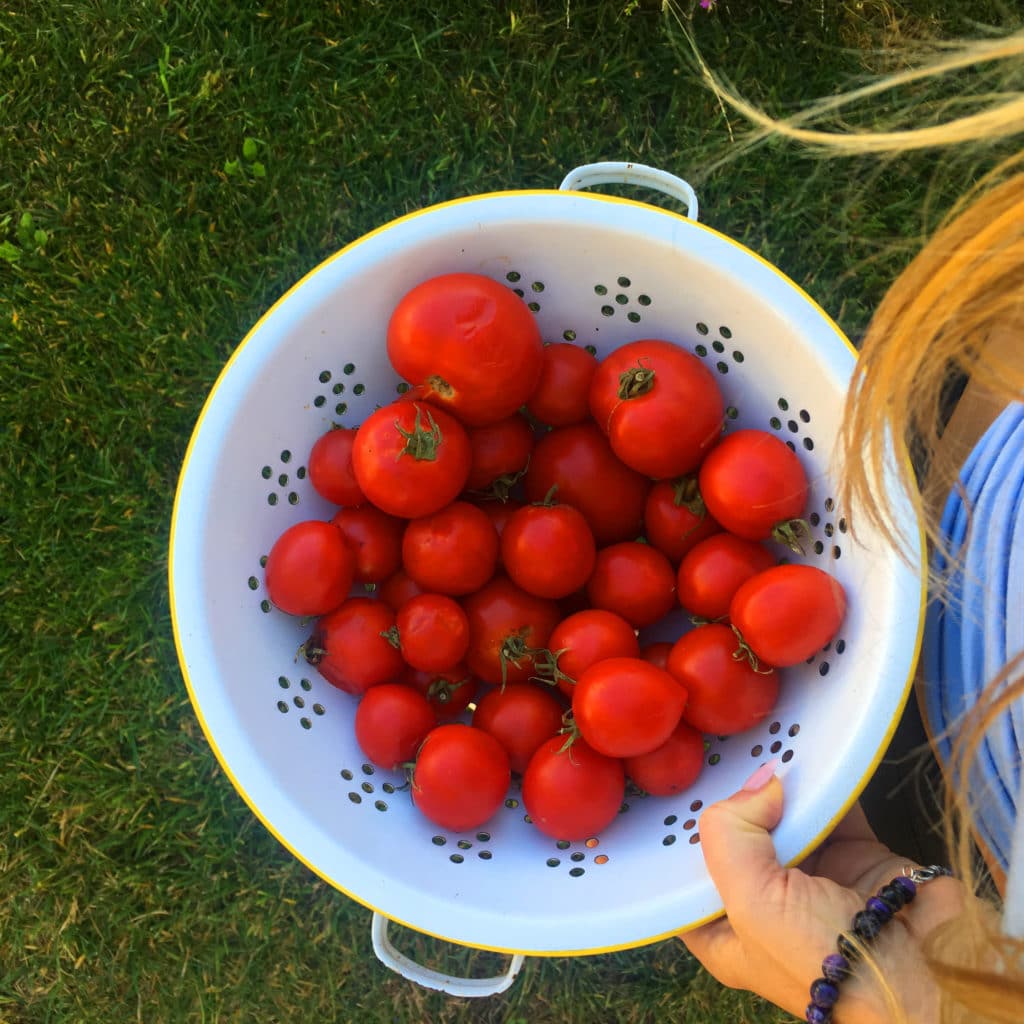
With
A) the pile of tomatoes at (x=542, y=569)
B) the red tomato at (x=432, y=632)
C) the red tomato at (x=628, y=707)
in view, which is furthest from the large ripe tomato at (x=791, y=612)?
the red tomato at (x=432, y=632)

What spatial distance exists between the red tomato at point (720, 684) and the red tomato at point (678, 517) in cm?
13

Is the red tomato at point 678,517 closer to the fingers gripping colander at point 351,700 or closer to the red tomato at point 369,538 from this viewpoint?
the fingers gripping colander at point 351,700

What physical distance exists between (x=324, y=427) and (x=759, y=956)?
74cm

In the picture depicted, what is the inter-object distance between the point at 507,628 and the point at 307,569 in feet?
0.80

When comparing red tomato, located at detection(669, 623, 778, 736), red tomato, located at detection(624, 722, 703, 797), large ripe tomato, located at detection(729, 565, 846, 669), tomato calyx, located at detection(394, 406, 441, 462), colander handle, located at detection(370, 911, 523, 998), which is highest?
tomato calyx, located at detection(394, 406, 441, 462)

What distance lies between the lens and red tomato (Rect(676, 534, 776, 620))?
1035 millimetres

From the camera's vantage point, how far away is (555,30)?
149cm

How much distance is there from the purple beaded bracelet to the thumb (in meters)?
0.07

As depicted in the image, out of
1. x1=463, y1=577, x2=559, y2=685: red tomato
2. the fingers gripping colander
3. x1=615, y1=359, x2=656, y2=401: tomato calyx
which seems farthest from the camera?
x1=463, y1=577, x2=559, y2=685: red tomato

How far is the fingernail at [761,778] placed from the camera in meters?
0.93

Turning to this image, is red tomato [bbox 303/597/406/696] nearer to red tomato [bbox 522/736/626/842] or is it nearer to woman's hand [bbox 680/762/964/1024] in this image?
red tomato [bbox 522/736/626/842]

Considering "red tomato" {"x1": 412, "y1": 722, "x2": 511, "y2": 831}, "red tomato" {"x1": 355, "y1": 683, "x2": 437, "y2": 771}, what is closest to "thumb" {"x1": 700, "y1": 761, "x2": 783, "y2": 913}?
"red tomato" {"x1": 412, "y1": 722, "x2": 511, "y2": 831}

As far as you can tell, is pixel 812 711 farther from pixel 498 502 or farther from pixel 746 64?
pixel 746 64

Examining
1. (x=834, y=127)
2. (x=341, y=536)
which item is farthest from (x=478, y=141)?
(x=341, y=536)
